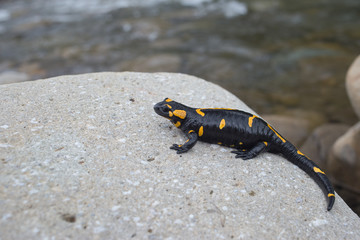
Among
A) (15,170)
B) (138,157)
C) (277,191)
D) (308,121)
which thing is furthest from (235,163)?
(308,121)

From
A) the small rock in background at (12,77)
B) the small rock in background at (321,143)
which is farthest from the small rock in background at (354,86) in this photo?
the small rock in background at (12,77)

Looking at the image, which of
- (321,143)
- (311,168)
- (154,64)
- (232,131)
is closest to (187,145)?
(232,131)

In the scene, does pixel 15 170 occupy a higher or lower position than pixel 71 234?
higher

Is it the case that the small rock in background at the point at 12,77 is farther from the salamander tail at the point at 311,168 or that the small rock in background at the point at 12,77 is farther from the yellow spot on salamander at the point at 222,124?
the salamander tail at the point at 311,168

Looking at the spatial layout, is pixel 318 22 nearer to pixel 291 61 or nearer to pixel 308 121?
pixel 291 61

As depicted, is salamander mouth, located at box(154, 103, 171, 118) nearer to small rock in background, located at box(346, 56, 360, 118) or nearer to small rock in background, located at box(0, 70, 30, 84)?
small rock in background, located at box(346, 56, 360, 118)

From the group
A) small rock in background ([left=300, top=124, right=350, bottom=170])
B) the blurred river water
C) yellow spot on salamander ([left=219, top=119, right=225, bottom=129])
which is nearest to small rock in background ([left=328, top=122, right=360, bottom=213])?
small rock in background ([left=300, top=124, right=350, bottom=170])
